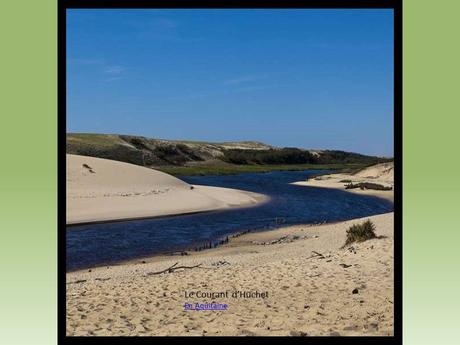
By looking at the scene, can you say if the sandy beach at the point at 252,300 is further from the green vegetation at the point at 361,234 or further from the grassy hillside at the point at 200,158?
the grassy hillside at the point at 200,158

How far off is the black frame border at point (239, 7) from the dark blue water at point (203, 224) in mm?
6788

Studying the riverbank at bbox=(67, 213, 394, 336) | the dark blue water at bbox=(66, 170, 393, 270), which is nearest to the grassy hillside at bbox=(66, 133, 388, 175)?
the dark blue water at bbox=(66, 170, 393, 270)

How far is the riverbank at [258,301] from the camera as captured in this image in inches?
288

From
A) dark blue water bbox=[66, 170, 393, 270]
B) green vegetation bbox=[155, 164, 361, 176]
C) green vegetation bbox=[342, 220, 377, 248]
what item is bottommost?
dark blue water bbox=[66, 170, 393, 270]

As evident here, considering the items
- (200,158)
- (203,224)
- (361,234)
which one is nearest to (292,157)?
(361,234)

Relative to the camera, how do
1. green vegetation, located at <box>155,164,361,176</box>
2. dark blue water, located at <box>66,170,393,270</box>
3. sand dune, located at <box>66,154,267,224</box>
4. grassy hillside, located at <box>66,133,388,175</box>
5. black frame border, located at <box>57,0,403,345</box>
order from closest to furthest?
black frame border, located at <box>57,0,403,345</box>, dark blue water, located at <box>66,170,393,270</box>, grassy hillside, located at <box>66,133,388,175</box>, sand dune, located at <box>66,154,267,224</box>, green vegetation, located at <box>155,164,361,176</box>

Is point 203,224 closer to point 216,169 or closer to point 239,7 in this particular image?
point 216,169

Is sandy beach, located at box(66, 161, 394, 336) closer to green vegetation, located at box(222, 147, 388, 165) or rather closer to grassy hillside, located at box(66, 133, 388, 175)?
green vegetation, located at box(222, 147, 388, 165)

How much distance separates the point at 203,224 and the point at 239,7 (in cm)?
1504

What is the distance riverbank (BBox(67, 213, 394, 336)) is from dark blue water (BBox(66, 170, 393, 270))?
5.47 metres

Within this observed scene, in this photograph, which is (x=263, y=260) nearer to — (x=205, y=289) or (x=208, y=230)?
(x=205, y=289)

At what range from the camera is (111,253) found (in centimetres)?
1576

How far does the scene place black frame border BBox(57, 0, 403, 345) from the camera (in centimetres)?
714
